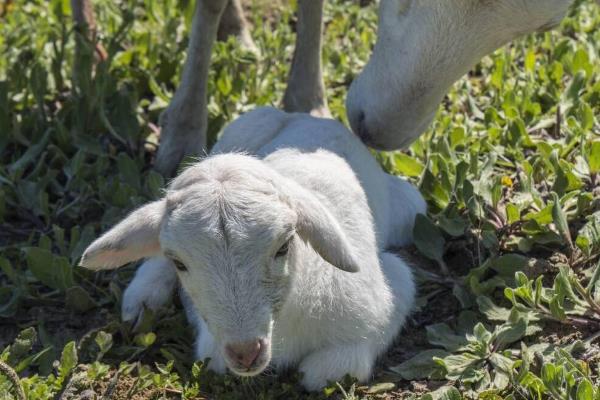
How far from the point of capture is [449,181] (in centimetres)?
567

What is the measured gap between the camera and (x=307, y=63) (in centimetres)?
663

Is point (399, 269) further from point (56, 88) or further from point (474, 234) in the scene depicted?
point (56, 88)

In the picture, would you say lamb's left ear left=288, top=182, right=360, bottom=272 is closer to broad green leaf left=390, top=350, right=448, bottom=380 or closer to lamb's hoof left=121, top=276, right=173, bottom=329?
broad green leaf left=390, top=350, right=448, bottom=380

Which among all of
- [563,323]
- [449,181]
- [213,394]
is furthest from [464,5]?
[213,394]

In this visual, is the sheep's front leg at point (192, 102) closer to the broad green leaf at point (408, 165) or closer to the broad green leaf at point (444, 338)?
the broad green leaf at point (408, 165)

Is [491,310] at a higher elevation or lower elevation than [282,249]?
lower

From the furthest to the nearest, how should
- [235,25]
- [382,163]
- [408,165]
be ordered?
[235,25] < [382,163] < [408,165]

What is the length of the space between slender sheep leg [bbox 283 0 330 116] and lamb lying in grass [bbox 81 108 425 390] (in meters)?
0.93

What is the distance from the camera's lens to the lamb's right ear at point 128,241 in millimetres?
4230

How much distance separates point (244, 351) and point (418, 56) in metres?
2.03

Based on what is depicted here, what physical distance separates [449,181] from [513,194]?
13.7 inches

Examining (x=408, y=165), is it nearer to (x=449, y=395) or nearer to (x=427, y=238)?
(x=427, y=238)

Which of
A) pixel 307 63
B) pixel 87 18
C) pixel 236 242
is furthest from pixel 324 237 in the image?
pixel 87 18

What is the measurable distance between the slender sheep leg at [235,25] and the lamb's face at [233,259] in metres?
3.36
